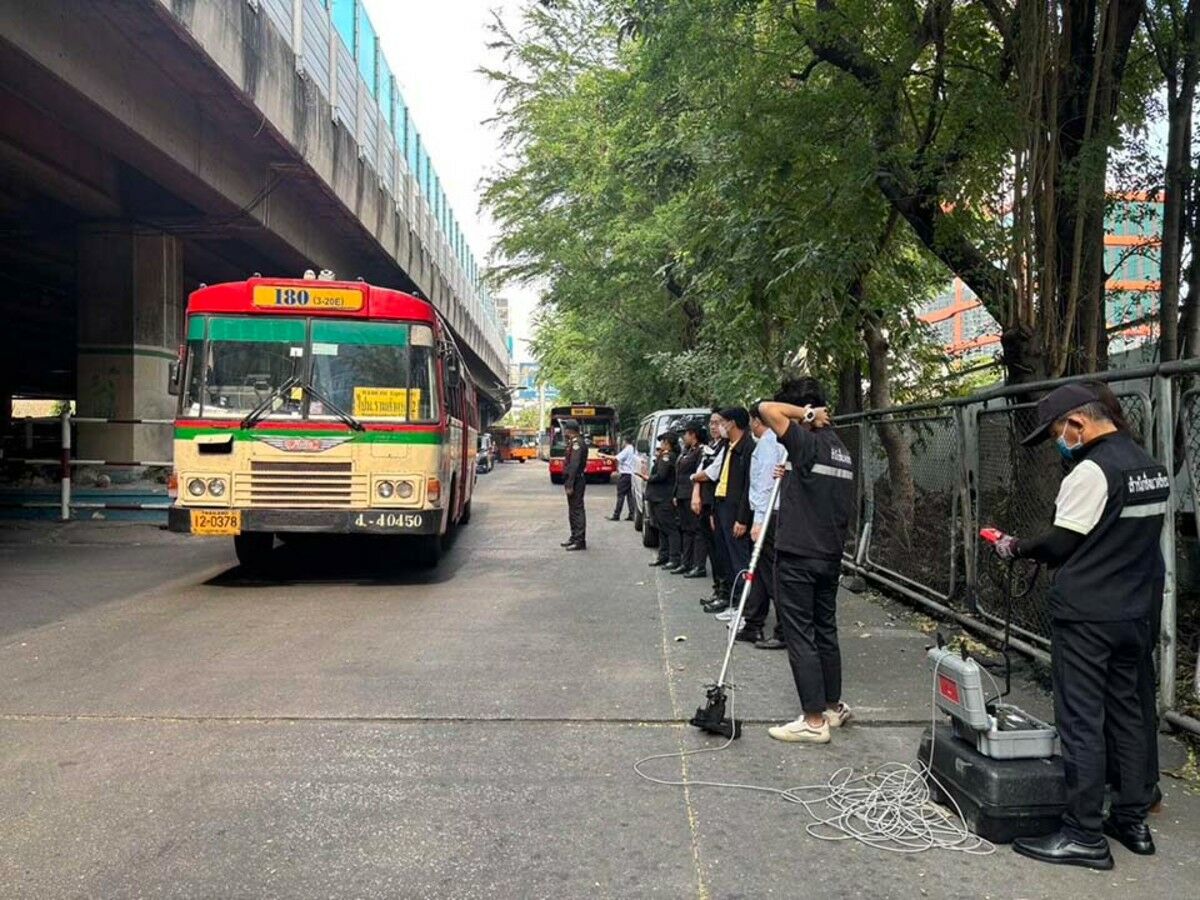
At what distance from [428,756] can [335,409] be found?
5.23m

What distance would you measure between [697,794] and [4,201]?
1528cm

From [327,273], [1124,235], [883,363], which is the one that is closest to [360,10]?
[327,273]

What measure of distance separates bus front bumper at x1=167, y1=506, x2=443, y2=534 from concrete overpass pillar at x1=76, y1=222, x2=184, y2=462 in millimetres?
7798

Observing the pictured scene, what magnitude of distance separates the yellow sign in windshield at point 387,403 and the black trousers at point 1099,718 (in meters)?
6.80

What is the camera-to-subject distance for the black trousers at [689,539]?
10173mm

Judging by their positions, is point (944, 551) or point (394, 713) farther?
point (944, 551)

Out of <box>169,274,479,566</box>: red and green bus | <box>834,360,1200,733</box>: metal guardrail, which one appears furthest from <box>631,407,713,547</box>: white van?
<box>169,274,479,566</box>: red and green bus

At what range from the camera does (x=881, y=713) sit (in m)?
5.15

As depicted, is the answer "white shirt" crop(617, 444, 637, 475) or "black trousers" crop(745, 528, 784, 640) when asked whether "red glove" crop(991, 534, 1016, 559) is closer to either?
"black trousers" crop(745, 528, 784, 640)

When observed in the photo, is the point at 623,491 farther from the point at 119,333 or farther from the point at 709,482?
the point at 709,482

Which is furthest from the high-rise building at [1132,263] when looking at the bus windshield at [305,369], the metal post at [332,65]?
the metal post at [332,65]

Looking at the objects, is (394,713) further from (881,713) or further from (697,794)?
(881,713)

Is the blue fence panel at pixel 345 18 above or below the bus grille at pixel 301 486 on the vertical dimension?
above

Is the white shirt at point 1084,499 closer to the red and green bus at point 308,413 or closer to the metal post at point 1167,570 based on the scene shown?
the metal post at point 1167,570
